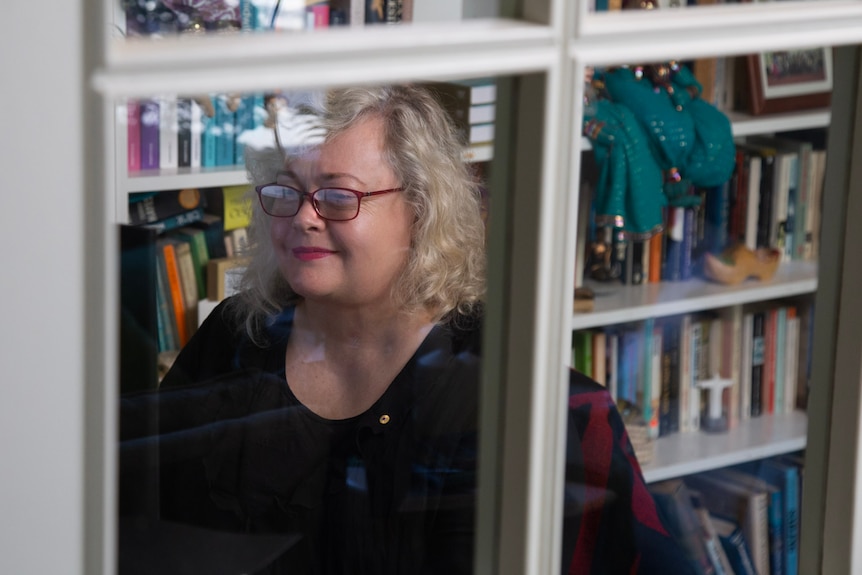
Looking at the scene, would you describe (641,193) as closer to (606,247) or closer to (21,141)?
(606,247)

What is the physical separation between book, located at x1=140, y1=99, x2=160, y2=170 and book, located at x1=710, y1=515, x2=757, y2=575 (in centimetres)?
109

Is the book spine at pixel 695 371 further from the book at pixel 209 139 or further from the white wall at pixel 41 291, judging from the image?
the white wall at pixel 41 291

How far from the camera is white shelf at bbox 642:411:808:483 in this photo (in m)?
1.95

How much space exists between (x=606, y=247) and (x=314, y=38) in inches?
57.3

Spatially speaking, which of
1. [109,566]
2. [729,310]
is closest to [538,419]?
[109,566]

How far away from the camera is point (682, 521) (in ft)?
4.46

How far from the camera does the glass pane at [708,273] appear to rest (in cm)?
166

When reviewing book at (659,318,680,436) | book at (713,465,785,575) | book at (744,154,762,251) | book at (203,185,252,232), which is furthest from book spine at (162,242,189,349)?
book at (744,154,762,251)

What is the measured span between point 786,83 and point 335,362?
133cm

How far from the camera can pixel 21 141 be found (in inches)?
16.0

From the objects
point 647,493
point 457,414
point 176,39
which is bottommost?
point 647,493

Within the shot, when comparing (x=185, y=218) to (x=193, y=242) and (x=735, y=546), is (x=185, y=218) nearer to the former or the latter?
(x=193, y=242)

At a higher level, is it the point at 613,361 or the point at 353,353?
the point at 353,353

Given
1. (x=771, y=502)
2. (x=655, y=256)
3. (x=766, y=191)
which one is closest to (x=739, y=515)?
(x=771, y=502)
